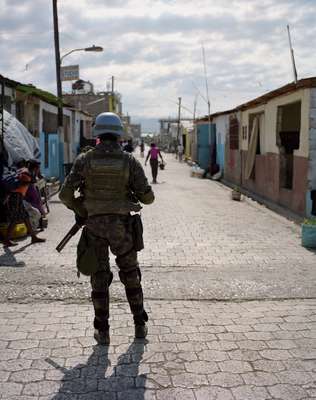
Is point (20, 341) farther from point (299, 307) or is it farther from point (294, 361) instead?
point (299, 307)

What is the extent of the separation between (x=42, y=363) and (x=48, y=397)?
49 centimetres

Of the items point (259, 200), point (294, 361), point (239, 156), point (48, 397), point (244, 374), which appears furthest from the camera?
point (239, 156)

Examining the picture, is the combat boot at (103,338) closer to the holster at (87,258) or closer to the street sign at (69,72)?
the holster at (87,258)

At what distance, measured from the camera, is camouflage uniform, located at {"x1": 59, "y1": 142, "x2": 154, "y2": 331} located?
377 centimetres

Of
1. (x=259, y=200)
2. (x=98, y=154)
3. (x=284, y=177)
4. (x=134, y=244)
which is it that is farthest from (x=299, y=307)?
(x=259, y=200)

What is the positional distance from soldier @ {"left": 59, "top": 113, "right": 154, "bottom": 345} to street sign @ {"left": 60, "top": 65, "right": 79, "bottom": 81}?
13961mm

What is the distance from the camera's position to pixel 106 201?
148 inches

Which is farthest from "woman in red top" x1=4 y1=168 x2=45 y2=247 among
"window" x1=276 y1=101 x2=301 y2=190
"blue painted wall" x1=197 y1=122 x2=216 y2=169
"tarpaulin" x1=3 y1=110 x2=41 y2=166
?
"blue painted wall" x1=197 y1=122 x2=216 y2=169

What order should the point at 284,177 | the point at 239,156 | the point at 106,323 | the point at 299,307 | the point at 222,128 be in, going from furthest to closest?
the point at 222,128 < the point at 239,156 < the point at 284,177 < the point at 299,307 < the point at 106,323

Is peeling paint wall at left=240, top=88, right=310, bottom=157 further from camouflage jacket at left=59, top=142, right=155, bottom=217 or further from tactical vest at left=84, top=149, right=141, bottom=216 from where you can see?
tactical vest at left=84, top=149, right=141, bottom=216

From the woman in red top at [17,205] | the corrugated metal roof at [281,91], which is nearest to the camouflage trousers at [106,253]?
the woman in red top at [17,205]

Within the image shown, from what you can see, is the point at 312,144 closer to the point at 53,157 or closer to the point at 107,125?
the point at 107,125

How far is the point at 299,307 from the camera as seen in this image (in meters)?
4.83

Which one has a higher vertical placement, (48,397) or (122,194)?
(122,194)
